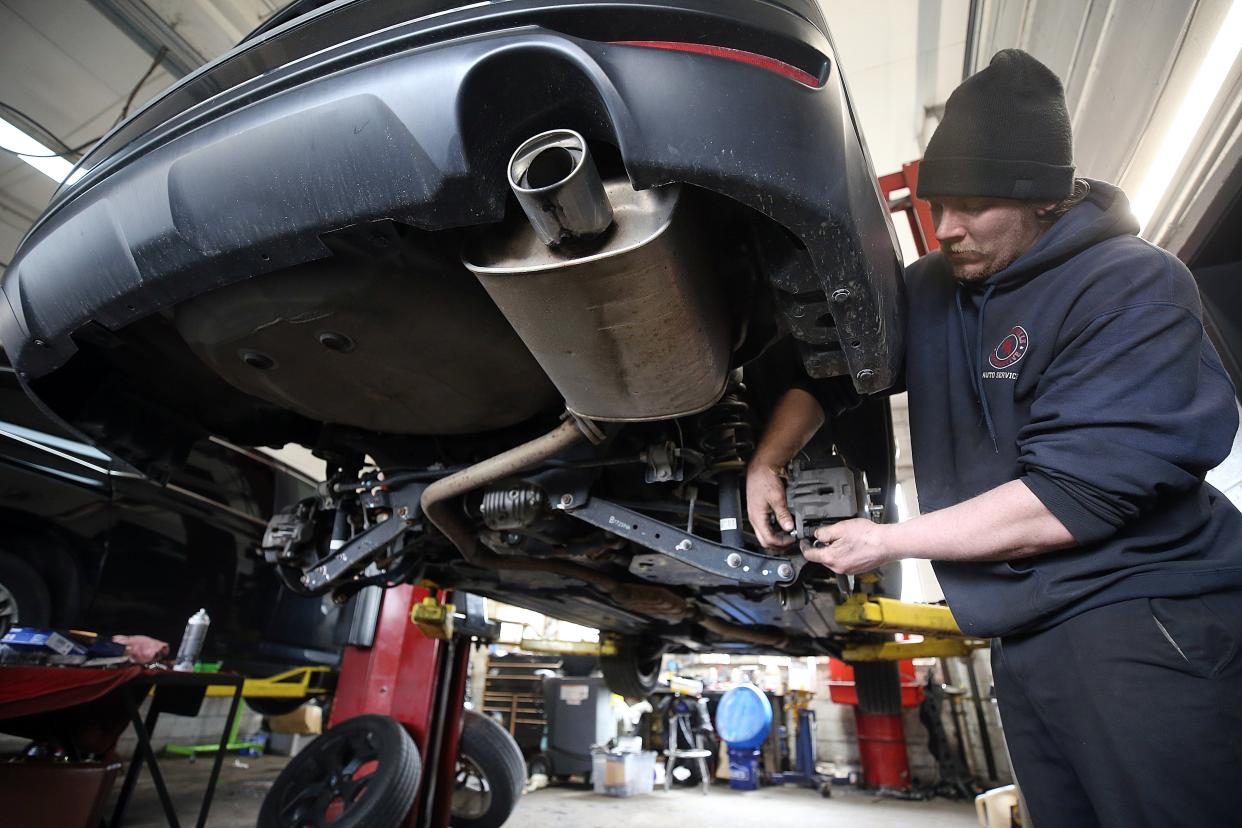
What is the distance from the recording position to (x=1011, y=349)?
34.2 inches

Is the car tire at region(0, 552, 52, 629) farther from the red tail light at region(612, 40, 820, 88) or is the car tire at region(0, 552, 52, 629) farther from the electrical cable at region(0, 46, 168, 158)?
the red tail light at region(612, 40, 820, 88)

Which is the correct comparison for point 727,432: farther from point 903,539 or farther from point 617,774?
point 617,774

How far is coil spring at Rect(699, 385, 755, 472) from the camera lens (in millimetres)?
1138

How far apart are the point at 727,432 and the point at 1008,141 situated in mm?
629

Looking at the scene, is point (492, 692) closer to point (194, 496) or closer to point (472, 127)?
point (194, 496)

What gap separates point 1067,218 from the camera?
0.90 metres

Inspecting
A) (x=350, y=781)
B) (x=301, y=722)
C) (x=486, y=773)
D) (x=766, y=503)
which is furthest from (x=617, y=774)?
(x=766, y=503)

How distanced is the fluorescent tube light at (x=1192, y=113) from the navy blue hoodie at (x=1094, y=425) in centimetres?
62

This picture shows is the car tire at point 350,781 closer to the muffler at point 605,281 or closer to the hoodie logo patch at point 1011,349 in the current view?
the muffler at point 605,281

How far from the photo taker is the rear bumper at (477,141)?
596 millimetres

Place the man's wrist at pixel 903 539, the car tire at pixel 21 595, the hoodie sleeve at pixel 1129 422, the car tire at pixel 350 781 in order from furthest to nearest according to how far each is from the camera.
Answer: the car tire at pixel 21 595
the car tire at pixel 350 781
the man's wrist at pixel 903 539
the hoodie sleeve at pixel 1129 422

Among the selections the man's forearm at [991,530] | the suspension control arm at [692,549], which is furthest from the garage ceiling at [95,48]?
the man's forearm at [991,530]

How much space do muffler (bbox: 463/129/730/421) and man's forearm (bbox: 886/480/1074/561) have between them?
35 centimetres

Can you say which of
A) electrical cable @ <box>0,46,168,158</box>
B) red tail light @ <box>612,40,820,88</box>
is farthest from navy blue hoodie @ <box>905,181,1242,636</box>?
electrical cable @ <box>0,46,168,158</box>
